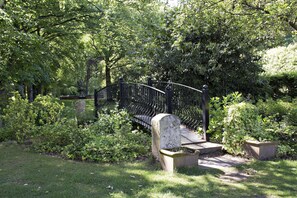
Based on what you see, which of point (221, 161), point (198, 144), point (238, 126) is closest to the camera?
point (221, 161)

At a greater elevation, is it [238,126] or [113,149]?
[238,126]

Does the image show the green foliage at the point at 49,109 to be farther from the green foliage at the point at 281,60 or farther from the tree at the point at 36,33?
the green foliage at the point at 281,60

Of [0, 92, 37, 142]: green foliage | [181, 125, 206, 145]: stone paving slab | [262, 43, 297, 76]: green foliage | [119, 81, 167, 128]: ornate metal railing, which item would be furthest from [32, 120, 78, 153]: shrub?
[262, 43, 297, 76]: green foliage

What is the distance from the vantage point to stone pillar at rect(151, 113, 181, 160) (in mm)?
4727

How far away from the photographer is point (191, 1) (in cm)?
689

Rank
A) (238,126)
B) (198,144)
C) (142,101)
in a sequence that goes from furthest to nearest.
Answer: (142,101)
(198,144)
(238,126)

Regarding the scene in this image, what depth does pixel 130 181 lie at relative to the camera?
4020 millimetres

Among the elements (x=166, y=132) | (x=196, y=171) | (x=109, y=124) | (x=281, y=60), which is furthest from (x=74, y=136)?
(x=281, y=60)

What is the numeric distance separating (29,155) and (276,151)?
4861mm

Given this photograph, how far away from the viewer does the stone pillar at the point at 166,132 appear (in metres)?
4.73

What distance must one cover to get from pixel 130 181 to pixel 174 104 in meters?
3.71

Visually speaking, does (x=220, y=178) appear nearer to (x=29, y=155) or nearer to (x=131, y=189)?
(x=131, y=189)

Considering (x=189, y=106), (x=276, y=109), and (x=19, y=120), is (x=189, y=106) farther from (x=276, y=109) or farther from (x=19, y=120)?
(x=19, y=120)

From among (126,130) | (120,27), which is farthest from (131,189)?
(120,27)
